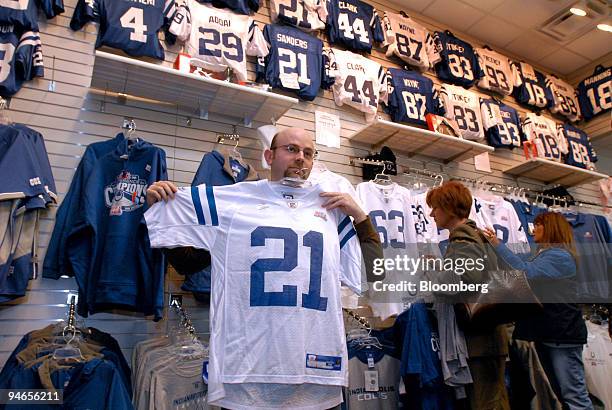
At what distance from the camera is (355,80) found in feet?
13.9

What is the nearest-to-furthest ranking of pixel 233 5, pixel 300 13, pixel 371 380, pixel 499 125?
pixel 371 380 < pixel 233 5 < pixel 300 13 < pixel 499 125

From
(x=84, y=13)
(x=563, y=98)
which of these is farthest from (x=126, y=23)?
(x=563, y=98)

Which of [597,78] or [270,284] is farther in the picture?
[597,78]

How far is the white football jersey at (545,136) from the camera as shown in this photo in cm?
557

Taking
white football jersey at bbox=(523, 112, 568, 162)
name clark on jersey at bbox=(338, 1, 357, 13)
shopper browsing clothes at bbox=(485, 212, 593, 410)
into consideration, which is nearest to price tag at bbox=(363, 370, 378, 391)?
shopper browsing clothes at bbox=(485, 212, 593, 410)

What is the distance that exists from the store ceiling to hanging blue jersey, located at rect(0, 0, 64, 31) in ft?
12.4

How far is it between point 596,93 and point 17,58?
23.0 ft

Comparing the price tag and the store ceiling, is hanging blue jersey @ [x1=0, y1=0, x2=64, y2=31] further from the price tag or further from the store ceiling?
the store ceiling

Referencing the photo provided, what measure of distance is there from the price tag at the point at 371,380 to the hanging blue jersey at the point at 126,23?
2685mm

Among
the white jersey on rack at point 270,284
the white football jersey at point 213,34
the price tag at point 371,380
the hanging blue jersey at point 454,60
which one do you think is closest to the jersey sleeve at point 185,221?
the white jersey on rack at point 270,284

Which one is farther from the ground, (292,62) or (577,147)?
(577,147)

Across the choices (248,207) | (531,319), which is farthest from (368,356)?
(248,207)

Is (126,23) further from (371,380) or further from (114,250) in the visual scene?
(371,380)

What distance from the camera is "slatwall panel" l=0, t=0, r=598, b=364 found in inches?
108
